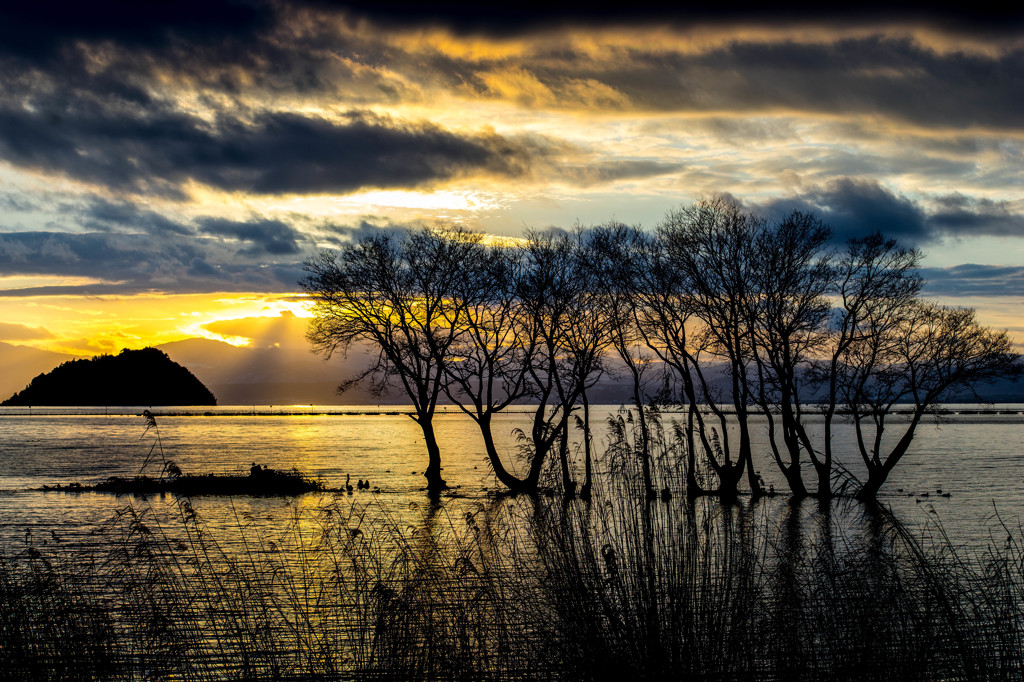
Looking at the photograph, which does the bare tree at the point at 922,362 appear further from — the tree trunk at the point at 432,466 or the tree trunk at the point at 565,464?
the tree trunk at the point at 432,466

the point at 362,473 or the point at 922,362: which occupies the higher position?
the point at 922,362

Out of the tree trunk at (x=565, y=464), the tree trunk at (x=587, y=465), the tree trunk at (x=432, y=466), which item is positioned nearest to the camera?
the tree trunk at (x=565, y=464)

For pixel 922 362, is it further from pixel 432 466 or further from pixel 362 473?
pixel 362 473

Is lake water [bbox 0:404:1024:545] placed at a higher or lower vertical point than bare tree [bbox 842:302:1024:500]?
lower

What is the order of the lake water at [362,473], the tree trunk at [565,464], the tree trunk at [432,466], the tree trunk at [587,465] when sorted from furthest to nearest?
the tree trunk at [432,466] < the lake water at [362,473] < the tree trunk at [587,465] < the tree trunk at [565,464]

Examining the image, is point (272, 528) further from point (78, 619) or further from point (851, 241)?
point (851, 241)

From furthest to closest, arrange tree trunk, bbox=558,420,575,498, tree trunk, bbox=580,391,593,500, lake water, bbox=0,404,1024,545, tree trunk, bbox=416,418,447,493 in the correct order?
1. tree trunk, bbox=416,418,447,493
2. lake water, bbox=0,404,1024,545
3. tree trunk, bbox=580,391,593,500
4. tree trunk, bbox=558,420,575,498

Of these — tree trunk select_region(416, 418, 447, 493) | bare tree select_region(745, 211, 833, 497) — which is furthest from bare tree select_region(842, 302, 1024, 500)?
tree trunk select_region(416, 418, 447, 493)

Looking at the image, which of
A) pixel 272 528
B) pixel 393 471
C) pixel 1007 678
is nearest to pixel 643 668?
pixel 1007 678

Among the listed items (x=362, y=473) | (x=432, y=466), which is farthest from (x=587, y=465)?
(x=362, y=473)

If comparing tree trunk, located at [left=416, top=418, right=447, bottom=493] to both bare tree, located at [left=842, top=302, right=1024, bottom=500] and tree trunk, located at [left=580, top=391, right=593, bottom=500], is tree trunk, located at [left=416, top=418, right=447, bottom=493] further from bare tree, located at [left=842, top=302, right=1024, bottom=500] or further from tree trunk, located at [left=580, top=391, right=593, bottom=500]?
bare tree, located at [left=842, top=302, right=1024, bottom=500]

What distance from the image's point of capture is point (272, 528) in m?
30.3

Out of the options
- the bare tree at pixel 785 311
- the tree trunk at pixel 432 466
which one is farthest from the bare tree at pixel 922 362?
the tree trunk at pixel 432 466

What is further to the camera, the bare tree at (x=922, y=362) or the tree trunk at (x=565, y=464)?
the bare tree at (x=922, y=362)
